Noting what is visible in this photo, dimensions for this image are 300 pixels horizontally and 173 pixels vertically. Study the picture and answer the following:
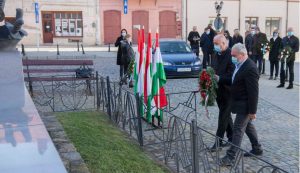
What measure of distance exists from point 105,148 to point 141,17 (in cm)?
3004

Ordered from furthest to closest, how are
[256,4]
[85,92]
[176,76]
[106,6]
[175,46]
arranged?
[256,4] → [106,6] → [175,46] → [176,76] → [85,92]

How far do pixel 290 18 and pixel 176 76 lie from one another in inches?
1103

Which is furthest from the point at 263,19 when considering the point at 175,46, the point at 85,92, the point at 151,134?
the point at 151,134

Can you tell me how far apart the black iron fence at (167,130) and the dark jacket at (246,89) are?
581mm

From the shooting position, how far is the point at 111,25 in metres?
33.7

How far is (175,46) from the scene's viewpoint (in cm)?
1563

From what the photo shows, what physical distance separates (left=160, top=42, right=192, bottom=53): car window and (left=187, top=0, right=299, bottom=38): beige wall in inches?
763

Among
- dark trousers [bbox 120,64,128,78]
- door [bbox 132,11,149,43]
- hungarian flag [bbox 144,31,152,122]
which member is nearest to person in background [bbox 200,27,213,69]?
dark trousers [bbox 120,64,128,78]

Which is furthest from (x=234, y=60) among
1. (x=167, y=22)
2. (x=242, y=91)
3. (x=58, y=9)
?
(x=167, y=22)

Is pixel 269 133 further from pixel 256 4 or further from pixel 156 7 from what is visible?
pixel 256 4

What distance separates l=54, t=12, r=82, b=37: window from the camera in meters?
32.6

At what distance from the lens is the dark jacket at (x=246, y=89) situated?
16.9 ft

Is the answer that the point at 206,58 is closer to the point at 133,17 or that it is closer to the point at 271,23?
the point at 133,17

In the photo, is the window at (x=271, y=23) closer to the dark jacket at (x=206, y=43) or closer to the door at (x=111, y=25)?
the door at (x=111, y=25)
